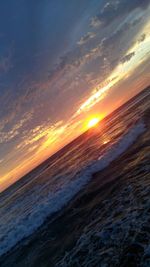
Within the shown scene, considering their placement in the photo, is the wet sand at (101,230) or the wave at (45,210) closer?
the wet sand at (101,230)

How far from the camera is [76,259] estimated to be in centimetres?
987

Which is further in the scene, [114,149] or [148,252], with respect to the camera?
[114,149]

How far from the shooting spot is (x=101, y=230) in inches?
422

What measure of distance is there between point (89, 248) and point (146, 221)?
2468 mm

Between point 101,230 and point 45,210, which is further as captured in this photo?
point 45,210

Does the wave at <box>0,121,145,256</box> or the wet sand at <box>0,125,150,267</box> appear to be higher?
the wave at <box>0,121,145,256</box>

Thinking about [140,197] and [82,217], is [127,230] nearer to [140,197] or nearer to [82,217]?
[140,197]

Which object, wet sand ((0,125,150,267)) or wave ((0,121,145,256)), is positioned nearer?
wet sand ((0,125,150,267))

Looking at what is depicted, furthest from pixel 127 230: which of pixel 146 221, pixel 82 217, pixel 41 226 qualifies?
pixel 41 226

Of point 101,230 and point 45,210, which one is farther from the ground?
point 45,210

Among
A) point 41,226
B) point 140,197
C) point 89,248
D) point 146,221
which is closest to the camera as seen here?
point 146,221

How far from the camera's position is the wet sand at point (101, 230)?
345 inches

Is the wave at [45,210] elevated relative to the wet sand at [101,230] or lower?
elevated

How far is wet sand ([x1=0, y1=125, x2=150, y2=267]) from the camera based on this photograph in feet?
28.8
